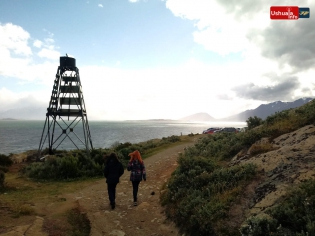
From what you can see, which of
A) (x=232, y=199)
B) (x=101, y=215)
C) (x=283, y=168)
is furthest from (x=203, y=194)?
(x=101, y=215)

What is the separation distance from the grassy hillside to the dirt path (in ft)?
1.64

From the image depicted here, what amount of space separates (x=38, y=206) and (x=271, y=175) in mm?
8355

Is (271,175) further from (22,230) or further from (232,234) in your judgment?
(22,230)

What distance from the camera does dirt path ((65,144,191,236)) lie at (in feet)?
22.3

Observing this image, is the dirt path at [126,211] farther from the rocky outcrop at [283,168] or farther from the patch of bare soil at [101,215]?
the rocky outcrop at [283,168]

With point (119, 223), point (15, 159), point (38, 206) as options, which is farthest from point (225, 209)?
point (15, 159)

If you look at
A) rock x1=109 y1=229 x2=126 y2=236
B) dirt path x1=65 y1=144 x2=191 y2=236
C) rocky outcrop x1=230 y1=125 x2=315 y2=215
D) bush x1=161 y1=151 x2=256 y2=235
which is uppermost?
rocky outcrop x1=230 y1=125 x2=315 y2=215

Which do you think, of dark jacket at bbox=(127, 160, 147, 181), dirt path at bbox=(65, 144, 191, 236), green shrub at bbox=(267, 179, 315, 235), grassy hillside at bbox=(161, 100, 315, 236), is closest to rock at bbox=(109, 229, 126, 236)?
dirt path at bbox=(65, 144, 191, 236)

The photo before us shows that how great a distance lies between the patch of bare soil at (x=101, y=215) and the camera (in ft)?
21.7

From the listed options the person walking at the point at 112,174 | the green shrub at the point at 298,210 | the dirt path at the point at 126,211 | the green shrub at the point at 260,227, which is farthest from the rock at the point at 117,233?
the green shrub at the point at 298,210

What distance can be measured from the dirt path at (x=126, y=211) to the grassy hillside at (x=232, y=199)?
→ 0.50 m

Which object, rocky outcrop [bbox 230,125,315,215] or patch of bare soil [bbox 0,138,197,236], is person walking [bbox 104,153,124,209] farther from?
rocky outcrop [bbox 230,125,315,215]

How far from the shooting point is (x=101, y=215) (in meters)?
7.95

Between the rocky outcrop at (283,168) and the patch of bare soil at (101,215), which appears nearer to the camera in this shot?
the rocky outcrop at (283,168)
